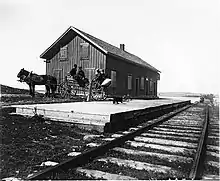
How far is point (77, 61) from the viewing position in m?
20.0

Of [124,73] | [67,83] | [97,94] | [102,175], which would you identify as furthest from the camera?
[124,73]

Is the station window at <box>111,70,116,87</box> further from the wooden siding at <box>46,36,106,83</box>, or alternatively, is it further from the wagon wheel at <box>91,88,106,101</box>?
the wagon wheel at <box>91,88,106,101</box>

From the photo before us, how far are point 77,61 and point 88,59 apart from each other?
1231mm

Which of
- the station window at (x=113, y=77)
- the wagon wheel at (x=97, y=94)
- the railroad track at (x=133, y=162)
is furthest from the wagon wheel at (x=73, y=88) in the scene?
the railroad track at (x=133, y=162)

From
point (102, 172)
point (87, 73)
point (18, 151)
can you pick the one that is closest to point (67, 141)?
point (18, 151)

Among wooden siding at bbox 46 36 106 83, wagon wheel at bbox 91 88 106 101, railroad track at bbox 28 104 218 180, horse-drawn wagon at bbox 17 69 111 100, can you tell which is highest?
wooden siding at bbox 46 36 106 83

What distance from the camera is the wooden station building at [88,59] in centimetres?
1891

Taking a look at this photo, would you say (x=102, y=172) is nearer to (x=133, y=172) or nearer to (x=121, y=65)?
(x=133, y=172)

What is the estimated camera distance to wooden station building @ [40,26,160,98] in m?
18.9

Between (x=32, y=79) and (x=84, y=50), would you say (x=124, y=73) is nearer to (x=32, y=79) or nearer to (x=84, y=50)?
(x=84, y=50)

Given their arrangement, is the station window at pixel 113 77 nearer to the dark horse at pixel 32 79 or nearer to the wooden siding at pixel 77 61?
the wooden siding at pixel 77 61

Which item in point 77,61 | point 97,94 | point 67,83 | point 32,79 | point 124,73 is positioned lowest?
point 97,94

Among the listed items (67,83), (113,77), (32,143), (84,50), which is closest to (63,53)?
(84,50)

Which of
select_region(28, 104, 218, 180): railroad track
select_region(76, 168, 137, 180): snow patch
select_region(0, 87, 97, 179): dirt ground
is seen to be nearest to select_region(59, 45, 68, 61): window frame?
select_region(0, 87, 97, 179): dirt ground
